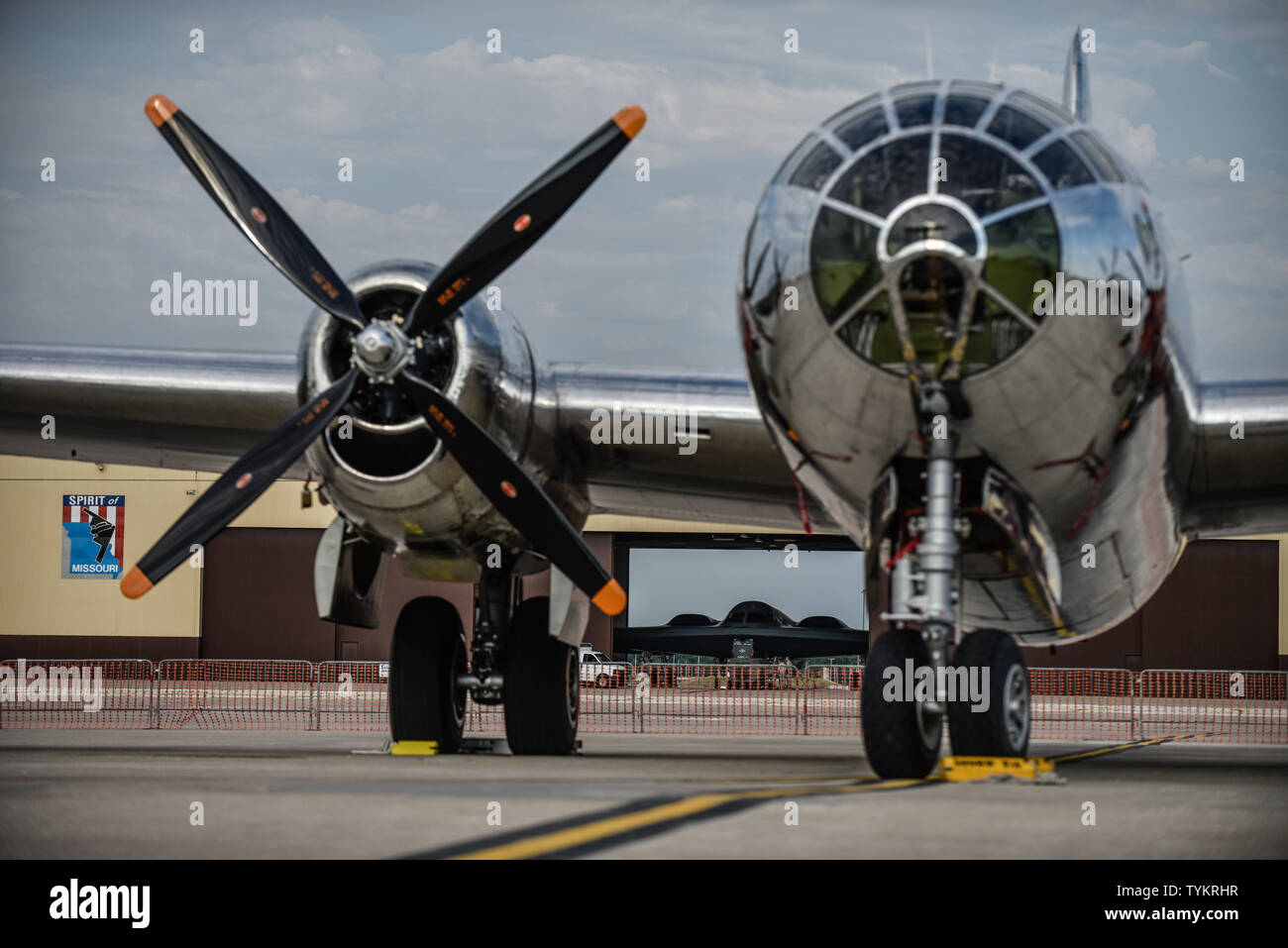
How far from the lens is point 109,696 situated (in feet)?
96.5

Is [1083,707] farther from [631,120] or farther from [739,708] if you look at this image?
[631,120]

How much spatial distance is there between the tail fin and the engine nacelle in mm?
5448

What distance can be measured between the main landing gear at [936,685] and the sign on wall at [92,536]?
3610cm

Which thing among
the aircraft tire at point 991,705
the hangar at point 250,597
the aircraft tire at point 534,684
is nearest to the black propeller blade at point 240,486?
the aircraft tire at point 534,684

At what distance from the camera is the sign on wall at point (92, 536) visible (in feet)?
131

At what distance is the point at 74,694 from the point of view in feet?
98.5

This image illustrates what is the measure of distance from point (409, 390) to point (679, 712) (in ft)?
58.3

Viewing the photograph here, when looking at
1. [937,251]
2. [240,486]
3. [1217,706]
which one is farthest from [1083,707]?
[937,251]

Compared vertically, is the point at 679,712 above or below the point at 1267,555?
below

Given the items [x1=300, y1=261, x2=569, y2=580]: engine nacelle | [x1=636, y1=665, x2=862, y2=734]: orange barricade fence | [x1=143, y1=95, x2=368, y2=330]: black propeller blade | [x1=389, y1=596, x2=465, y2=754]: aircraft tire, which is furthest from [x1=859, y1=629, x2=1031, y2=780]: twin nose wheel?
[x1=636, y1=665, x2=862, y2=734]: orange barricade fence

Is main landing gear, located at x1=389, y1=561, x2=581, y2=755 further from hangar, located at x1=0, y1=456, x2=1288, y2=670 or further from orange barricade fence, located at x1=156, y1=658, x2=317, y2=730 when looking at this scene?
hangar, located at x1=0, y1=456, x2=1288, y2=670

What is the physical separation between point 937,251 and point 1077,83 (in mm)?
6121
